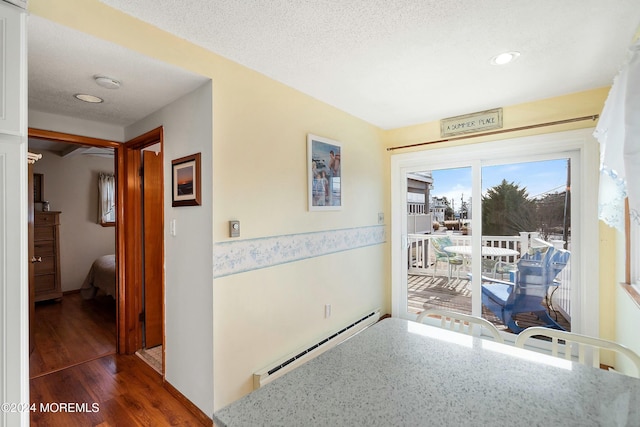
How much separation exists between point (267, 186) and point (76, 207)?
4559 millimetres

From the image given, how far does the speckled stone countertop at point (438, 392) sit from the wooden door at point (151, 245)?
8.05 feet

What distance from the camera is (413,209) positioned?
140 inches

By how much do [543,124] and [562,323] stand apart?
1.81m

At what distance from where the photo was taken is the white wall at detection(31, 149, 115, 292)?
4660mm

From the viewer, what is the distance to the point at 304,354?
2426 mm

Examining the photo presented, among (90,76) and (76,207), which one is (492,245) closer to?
(90,76)

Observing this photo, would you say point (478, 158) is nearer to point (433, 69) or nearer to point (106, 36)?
point (433, 69)

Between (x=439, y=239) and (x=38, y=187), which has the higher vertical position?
(x=38, y=187)

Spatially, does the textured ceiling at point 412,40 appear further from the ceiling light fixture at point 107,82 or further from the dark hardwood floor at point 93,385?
the dark hardwood floor at point 93,385

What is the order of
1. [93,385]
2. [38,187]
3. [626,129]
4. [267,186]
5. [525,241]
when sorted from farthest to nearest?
[38,187] < [525,241] < [93,385] < [267,186] < [626,129]

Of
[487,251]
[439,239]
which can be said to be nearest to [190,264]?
[439,239]

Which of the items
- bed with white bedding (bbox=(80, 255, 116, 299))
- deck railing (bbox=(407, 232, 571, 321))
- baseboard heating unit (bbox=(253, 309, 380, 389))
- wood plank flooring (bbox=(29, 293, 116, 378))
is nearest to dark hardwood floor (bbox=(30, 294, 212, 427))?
wood plank flooring (bbox=(29, 293, 116, 378))

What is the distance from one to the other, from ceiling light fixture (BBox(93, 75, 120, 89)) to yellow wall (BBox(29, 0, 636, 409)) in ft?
1.45

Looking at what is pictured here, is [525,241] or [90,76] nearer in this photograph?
[90,76]
